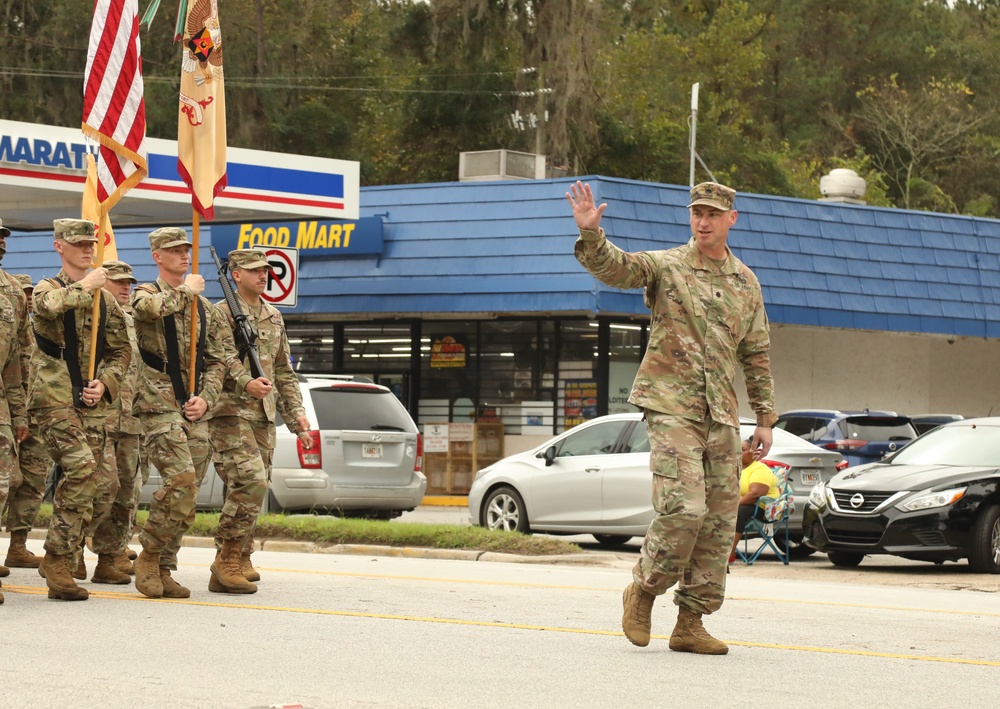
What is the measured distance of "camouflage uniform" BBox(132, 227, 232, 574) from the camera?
9852mm

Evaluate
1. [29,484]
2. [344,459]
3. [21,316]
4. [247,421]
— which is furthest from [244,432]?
[344,459]

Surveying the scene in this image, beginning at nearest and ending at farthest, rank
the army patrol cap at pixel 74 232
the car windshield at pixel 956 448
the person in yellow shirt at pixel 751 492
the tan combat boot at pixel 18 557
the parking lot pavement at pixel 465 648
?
the parking lot pavement at pixel 465 648 < the army patrol cap at pixel 74 232 < the tan combat boot at pixel 18 557 < the person in yellow shirt at pixel 751 492 < the car windshield at pixel 956 448

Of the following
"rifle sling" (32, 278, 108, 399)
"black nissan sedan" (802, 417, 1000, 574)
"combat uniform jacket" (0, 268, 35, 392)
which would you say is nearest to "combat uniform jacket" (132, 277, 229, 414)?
"rifle sling" (32, 278, 108, 399)

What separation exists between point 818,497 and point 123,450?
24.8 feet

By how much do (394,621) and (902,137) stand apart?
1886 inches

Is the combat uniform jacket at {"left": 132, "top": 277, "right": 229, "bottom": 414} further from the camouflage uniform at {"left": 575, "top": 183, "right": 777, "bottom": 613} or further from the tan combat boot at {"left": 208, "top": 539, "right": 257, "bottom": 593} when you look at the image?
the camouflage uniform at {"left": 575, "top": 183, "right": 777, "bottom": 613}

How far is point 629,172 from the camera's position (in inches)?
1585

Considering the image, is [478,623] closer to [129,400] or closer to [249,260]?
[129,400]

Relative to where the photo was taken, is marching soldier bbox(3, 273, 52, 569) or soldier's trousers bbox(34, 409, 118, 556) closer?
soldier's trousers bbox(34, 409, 118, 556)

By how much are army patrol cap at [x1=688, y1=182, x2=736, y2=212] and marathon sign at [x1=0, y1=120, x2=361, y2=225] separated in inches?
638

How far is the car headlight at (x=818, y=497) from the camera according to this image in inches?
606

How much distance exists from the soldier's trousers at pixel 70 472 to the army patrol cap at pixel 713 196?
13.5ft

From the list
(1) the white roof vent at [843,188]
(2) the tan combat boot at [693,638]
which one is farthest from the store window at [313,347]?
(2) the tan combat boot at [693,638]

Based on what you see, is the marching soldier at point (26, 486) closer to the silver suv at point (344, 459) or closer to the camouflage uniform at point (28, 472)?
the camouflage uniform at point (28, 472)
